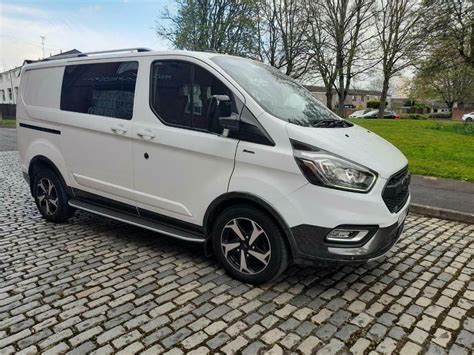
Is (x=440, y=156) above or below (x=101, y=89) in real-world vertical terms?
below

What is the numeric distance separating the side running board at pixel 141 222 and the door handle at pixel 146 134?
3.04ft

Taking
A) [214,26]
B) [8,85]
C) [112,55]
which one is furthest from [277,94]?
[8,85]

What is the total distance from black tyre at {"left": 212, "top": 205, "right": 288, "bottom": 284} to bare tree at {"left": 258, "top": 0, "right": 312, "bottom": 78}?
17939mm

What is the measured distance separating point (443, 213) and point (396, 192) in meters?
2.91

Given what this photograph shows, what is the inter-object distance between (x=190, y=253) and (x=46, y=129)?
8.34ft

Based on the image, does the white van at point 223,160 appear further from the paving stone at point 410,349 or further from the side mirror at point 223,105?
the paving stone at point 410,349

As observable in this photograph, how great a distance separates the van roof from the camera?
3668mm

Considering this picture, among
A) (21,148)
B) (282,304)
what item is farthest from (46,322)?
(21,148)

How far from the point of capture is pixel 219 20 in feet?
57.9

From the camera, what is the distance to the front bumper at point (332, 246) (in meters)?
2.99

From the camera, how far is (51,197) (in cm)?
496

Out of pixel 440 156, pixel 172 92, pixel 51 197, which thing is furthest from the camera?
pixel 440 156

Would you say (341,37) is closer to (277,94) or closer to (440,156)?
(440,156)

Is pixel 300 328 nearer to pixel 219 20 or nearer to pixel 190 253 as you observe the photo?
pixel 190 253
